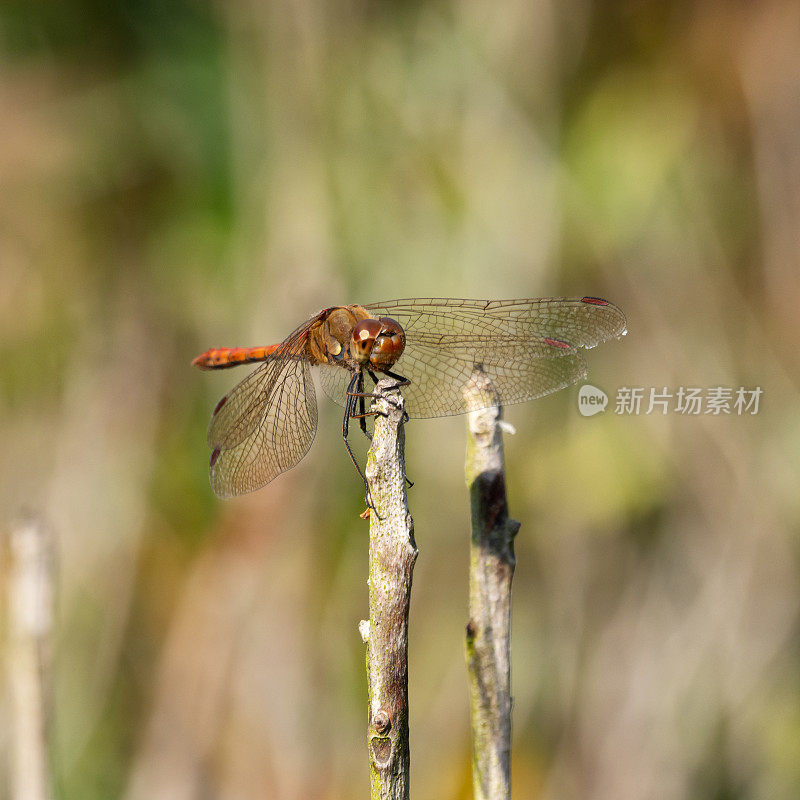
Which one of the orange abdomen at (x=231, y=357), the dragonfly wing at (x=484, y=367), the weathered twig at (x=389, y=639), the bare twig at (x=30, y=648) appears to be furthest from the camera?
the orange abdomen at (x=231, y=357)

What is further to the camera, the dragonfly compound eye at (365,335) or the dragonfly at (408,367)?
the dragonfly at (408,367)

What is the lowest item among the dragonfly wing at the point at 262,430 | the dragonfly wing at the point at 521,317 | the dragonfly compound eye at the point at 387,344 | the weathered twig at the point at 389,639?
the weathered twig at the point at 389,639

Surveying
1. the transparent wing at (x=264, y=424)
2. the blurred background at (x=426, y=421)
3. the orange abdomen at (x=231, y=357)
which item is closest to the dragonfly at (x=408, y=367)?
the transparent wing at (x=264, y=424)

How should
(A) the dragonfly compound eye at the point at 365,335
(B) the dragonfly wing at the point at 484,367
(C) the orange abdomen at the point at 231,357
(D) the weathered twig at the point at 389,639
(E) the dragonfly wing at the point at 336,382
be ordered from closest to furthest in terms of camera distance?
(D) the weathered twig at the point at 389,639 < (A) the dragonfly compound eye at the point at 365,335 < (B) the dragonfly wing at the point at 484,367 < (E) the dragonfly wing at the point at 336,382 < (C) the orange abdomen at the point at 231,357

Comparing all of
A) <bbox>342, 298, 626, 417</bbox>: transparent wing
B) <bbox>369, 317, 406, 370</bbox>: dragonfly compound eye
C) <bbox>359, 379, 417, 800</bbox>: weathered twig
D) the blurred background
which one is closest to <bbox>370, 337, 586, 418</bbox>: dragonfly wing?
<bbox>342, 298, 626, 417</bbox>: transparent wing

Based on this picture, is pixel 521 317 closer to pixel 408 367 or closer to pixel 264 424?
pixel 408 367

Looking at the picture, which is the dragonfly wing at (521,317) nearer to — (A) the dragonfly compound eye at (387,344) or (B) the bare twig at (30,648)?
(A) the dragonfly compound eye at (387,344)

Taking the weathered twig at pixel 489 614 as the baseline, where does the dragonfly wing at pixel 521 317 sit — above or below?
above

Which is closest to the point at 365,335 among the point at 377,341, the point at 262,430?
the point at 377,341
